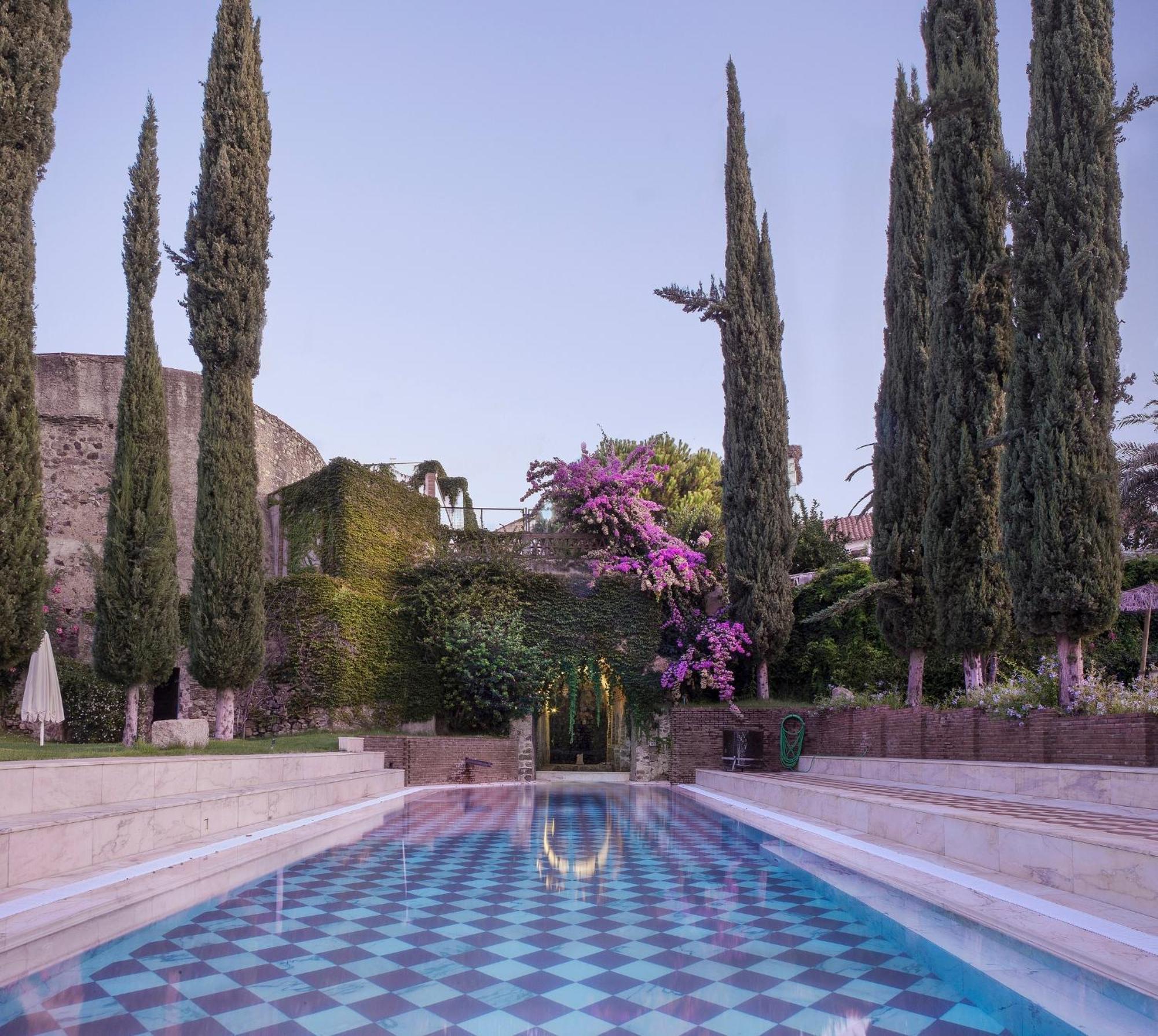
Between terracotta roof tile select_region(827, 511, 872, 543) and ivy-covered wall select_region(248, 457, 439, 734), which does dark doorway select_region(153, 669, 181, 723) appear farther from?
terracotta roof tile select_region(827, 511, 872, 543)

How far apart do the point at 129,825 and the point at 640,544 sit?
1281 cm

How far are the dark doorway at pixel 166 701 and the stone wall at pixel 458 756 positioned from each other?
17.1 ft

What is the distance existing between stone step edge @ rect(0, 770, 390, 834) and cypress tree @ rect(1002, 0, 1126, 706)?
739 centimetres

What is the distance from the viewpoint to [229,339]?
13.1 m

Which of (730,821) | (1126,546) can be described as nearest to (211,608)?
(730,821)

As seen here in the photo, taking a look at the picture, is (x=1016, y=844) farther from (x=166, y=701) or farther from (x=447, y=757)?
(x=166, y=701)

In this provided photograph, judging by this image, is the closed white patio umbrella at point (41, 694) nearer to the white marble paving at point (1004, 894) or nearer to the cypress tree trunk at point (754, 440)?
the white marble paving at point (1004, 894)

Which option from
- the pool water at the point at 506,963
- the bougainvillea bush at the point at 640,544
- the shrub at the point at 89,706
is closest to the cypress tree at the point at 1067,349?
the pool water at the point at 506,963

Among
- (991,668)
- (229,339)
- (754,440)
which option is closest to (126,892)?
(229,339)

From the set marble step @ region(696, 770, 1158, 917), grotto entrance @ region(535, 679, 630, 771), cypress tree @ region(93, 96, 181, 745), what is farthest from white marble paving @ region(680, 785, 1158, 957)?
grotto entrance @ region(535, 679, 630, 771)

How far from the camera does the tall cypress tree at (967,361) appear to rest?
1084 cm

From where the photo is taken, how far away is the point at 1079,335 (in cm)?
861

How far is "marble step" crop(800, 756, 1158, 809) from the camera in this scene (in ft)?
20.6

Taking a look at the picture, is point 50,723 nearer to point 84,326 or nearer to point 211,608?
point 211,608
